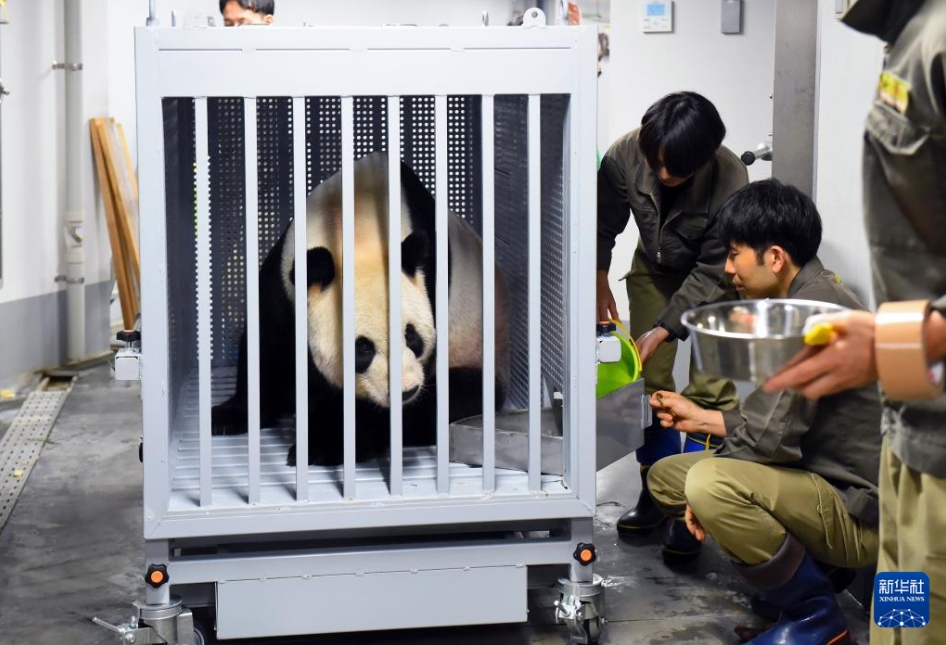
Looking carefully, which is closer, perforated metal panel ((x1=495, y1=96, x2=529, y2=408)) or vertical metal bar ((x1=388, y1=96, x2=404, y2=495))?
vertical metal bar ((x1=388, y1=96, x2=404, y2=495))

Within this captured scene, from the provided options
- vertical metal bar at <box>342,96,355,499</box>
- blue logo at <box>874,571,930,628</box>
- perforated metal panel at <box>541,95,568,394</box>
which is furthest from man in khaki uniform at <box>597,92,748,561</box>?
blue logo at <box>874,571,930,628</box>

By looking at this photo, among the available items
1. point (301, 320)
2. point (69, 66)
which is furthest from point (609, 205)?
point (69, 66)

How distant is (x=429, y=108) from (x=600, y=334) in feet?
2.70

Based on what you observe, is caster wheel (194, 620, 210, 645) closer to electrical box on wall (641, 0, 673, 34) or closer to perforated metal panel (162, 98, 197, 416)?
perforated metal panel (162, 98, 197, 416)

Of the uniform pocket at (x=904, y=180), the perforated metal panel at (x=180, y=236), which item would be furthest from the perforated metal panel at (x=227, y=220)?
the uniform pocket at (x=904, y=180)

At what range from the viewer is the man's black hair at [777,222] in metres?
2.40

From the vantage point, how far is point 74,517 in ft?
11.4

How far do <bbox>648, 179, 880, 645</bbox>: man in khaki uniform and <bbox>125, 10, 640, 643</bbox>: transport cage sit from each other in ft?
1.05

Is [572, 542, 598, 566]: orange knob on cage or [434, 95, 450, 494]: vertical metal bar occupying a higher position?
[434, 95, 450, 494]: vertical metal bar

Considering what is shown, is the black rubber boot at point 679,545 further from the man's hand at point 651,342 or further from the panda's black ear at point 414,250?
the panda's black ear at point 414,250

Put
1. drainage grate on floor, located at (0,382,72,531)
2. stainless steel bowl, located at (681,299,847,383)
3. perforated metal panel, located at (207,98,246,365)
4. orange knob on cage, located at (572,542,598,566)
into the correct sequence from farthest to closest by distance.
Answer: drainage grate on floor, located at (0,382,72,531) → perforated metal panel, located at (207,98,246,365) → orange knob on cage, located at (572,542,598,566) → stainless steel bowl, located at (681,299,847,383)

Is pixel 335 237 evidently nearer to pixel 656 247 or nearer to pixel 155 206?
pixel 155 206

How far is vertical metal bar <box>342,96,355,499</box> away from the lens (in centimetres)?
210

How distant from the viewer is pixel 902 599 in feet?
4.74
